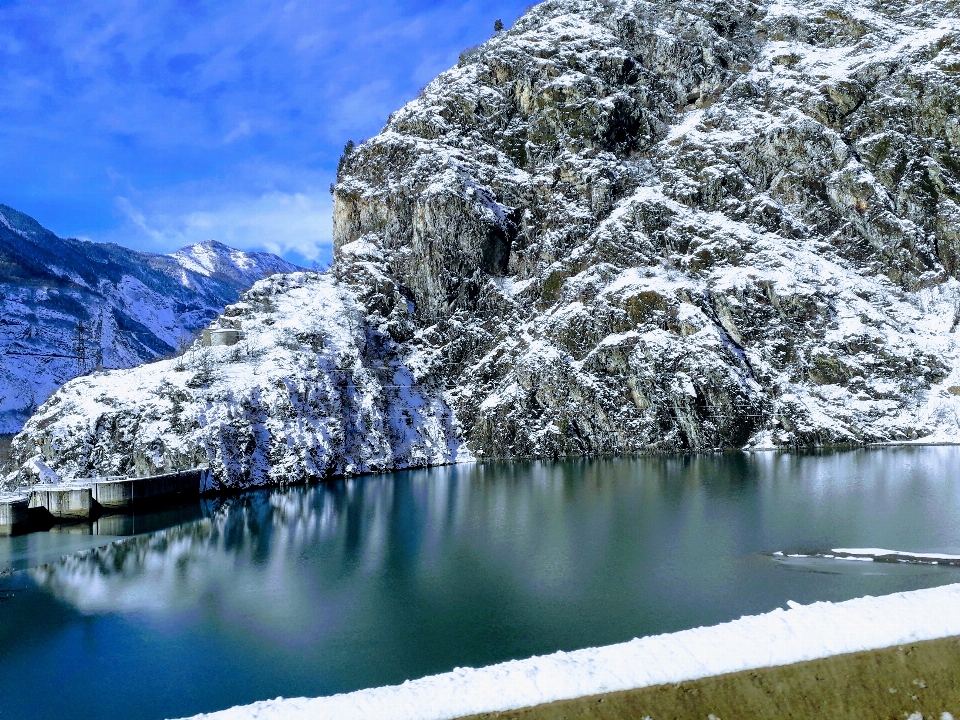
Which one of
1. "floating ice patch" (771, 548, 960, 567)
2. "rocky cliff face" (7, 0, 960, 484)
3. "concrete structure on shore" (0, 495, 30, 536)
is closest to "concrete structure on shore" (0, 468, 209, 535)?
"concrete structure on shore" (0, 495, 30, 536)

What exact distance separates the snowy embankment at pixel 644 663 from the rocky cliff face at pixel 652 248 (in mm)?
71515

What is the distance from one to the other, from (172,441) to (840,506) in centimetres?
7033

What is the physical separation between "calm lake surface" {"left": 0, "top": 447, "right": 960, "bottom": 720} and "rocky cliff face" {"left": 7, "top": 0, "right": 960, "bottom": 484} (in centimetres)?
2628

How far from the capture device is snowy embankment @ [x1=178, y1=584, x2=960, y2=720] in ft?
54.5

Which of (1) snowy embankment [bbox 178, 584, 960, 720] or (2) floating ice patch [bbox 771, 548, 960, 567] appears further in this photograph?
(2) floating ice patch [bbox 771, 548, 960, 567]

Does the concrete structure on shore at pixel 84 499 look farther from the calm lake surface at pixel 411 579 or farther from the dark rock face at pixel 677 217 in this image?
the dark rock face at pixel 677 217

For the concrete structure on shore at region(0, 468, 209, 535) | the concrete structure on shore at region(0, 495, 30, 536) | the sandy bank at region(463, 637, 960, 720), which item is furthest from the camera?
the concrete structure on shore at region(0, 468, 209, 535)

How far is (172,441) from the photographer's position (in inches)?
3182

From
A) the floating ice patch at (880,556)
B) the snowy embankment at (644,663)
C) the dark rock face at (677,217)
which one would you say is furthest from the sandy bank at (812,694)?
the dark rock face at (677,217)

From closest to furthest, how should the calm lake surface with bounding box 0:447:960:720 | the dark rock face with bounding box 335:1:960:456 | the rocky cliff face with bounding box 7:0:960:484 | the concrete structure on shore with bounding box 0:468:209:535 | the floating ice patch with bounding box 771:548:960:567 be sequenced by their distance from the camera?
the calm lake surface with bounding box 0:447:960:720, the floating ice patch with bounding box 771:548:960:567, the concrete structure on shore with bounding box 0:468:209:535, the rocky cliff face with bounding box 7:0:960:484, the dark rock face with bounding box 335:1:960:456

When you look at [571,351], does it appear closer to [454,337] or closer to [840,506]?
[454,337]

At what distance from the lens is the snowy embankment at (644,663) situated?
1662cm

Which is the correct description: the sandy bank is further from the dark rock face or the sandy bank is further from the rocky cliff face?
the dark rock face

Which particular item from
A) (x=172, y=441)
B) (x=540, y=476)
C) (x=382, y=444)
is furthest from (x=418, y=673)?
(x=382, y=444)
